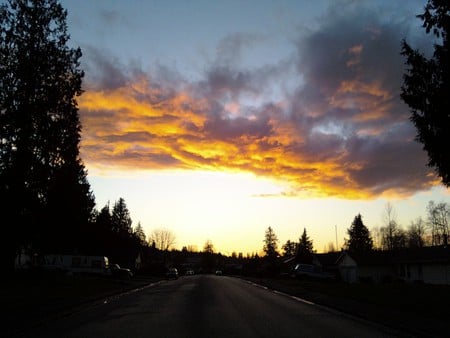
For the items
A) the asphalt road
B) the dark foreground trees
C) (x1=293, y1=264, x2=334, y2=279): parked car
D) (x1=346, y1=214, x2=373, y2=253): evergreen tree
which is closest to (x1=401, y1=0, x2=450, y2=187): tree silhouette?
the asphalt road

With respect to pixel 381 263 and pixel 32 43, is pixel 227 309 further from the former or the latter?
pixel 381 263

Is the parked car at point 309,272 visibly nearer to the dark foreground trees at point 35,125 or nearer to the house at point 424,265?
the house at point 424,265

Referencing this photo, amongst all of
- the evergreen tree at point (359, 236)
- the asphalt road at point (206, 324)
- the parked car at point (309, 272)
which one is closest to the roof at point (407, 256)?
the parked car at point (309, 272)

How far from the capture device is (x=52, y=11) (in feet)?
116

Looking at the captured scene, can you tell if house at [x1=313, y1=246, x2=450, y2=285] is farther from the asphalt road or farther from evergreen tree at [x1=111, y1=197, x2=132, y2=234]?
evergreen tree at [x1=111, y1=197, x2=132, y2=234]

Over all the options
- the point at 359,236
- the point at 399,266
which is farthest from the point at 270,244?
the point at 399,266

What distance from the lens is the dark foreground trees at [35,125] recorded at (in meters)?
32.5

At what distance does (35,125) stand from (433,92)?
25.1 m

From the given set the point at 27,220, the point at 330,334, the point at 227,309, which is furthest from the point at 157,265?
the point at 330,334

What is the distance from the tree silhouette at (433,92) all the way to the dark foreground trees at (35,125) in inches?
921

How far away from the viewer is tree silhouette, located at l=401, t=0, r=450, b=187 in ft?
60.0

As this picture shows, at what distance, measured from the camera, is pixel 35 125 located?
3344 cm

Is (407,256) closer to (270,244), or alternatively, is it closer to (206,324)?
(206,324)

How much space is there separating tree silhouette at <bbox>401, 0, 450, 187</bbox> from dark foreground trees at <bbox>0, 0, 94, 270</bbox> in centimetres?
2339
